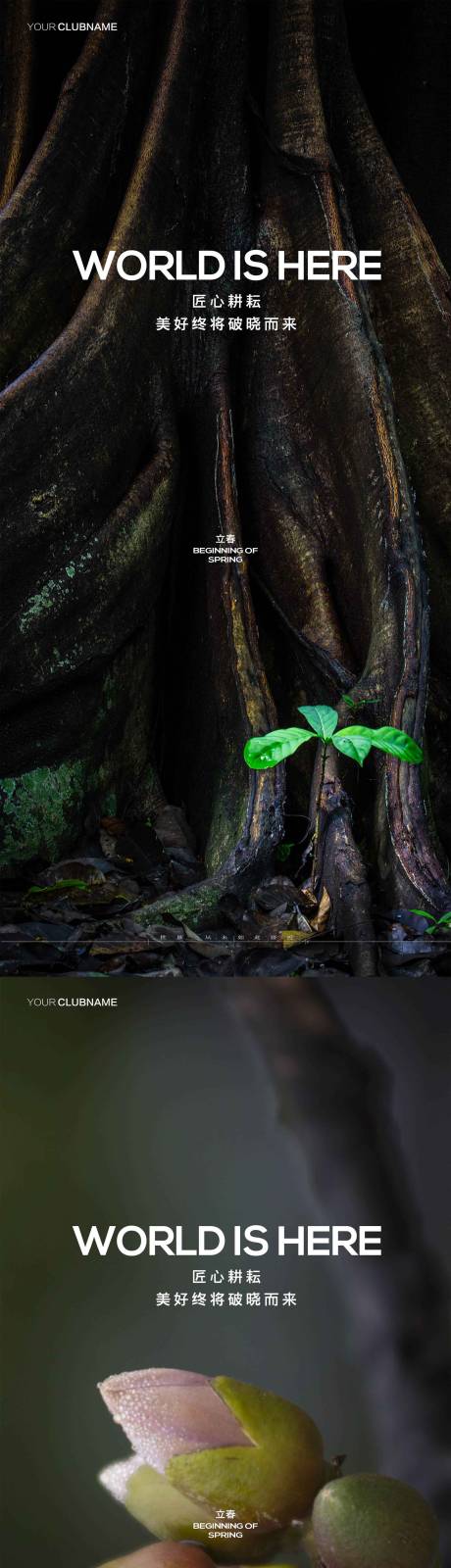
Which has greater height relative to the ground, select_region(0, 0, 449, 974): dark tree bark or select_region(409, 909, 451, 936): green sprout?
select_region(0, 0, 449, 974): dark tree bark

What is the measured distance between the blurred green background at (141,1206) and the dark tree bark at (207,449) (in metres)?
0.49

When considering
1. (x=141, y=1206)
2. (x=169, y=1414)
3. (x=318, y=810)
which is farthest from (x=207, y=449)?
(x=169, y=1414)

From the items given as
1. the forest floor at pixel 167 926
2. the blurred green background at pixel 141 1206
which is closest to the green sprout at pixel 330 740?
the forest floor at pixel 167 926

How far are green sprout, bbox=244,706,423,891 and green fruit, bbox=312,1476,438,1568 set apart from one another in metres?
0.96

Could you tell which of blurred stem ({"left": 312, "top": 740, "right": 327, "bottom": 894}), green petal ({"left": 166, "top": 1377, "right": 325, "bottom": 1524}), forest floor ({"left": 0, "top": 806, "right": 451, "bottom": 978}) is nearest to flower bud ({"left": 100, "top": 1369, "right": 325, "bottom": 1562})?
green petal ({"left": 166, "top": 1377, "right": 325, "bottom": 1524})

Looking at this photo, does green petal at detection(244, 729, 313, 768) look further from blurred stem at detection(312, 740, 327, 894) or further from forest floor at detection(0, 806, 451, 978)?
forest floor at detection(0, 806, 451, 978)

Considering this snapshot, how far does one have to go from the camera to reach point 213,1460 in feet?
5.13

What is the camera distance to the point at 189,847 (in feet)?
7.16

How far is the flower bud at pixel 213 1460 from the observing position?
156cm

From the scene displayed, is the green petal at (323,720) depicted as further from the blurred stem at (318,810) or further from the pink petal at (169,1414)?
the pink petal at (169,1414)

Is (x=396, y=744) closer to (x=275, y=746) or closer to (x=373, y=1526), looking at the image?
(x=275, y=746)

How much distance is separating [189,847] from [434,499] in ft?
2.99

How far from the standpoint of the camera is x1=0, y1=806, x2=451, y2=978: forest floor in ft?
5.99

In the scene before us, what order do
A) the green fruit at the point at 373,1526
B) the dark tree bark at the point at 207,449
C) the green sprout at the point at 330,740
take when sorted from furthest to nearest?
the dark tree bark at the point at 207,449 → the green sprout at the point at 330,740 → the green fruit at the point at 373,1526
